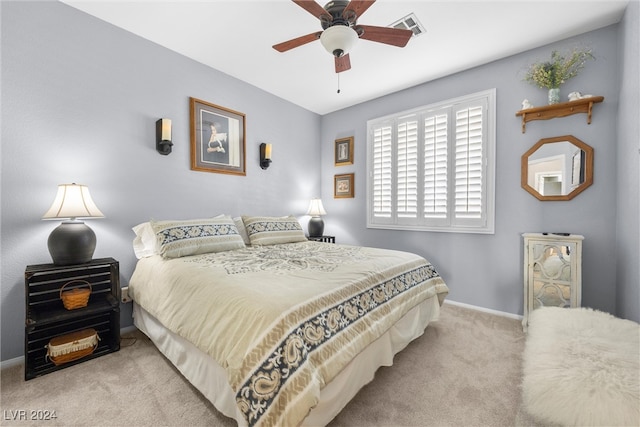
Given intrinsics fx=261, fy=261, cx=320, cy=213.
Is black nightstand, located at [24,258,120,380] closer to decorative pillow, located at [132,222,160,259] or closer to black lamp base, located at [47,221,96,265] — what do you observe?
black lamp base, located at [47,221,96,265]

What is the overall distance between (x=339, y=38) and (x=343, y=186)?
104 inches

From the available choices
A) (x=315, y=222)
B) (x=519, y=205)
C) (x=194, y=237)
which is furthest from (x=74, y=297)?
(x=519, y=205)

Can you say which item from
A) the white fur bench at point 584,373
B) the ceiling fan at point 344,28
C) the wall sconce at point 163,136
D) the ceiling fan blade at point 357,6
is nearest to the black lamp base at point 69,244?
the wall sconce at point 163,136

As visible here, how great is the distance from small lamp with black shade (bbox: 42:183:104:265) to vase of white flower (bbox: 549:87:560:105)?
13.4ft

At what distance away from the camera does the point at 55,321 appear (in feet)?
5.82

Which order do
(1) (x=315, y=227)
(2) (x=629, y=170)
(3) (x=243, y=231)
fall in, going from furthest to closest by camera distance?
(1) (x=315, y=227) < (3) (x=243, y=231) < (2) (x=629, y=170)

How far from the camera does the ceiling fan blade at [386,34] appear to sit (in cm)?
177

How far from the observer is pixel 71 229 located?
1.91m

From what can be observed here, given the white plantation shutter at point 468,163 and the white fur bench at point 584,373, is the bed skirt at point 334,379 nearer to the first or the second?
the white fur bench at point 584,373

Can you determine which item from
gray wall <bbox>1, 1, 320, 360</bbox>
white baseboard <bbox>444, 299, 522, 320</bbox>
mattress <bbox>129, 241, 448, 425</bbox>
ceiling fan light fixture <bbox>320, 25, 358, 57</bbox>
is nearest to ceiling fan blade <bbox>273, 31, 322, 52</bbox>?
ceiling fan light fixture <bbox>320, 25, 358, 57</bbox>

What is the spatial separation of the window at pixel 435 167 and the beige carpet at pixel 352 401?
4.92 feet

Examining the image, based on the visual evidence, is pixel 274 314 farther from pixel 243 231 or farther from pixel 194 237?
pixel 243 231

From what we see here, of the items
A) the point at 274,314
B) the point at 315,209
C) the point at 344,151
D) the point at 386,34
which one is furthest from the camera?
the point at 344,151

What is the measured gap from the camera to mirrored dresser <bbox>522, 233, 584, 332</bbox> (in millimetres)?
2262
